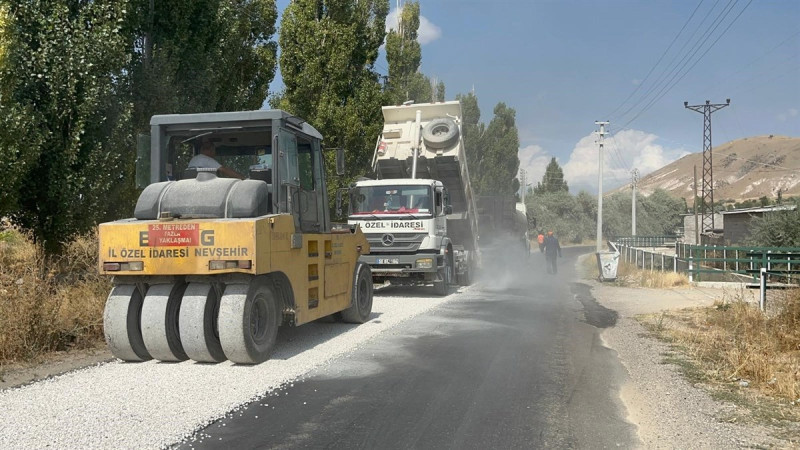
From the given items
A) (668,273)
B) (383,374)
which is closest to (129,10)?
(383,374)

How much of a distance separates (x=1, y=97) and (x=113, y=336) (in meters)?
4.60

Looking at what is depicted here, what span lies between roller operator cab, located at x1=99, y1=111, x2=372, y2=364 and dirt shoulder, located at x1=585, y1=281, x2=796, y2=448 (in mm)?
4095

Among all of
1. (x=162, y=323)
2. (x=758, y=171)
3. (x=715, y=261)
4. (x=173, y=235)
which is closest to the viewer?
(x=173, y=235)

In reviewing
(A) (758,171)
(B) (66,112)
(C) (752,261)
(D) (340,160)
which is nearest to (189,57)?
(B) (66,112)

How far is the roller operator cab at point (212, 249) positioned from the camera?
705 cm

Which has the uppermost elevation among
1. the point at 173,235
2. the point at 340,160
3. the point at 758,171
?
the point at 758,171

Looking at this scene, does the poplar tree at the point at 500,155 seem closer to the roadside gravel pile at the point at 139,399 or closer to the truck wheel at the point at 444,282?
the truck wheel at the point at 444,282

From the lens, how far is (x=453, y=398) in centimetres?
596

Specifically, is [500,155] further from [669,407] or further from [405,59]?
[669,407]

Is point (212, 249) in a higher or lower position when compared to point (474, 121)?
lower

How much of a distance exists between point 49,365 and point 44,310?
0.82 meters

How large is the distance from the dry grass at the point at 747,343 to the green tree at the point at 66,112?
32.1 feet

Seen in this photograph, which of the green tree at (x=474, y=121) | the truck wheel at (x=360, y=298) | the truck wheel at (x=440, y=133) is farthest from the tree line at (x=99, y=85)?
the green tree at (x=474, y=121)

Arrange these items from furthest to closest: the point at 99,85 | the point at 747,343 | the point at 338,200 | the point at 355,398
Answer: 1. the point at 338,200
2. the point at 99,85
3. the point at 747,343
4. the point at 355,398
